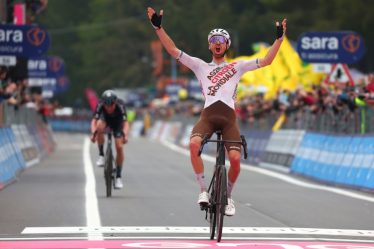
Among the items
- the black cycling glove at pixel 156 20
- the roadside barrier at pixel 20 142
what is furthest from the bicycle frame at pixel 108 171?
the black cycling glove at pixel 156 20

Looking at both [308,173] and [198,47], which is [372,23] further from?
[308,173]

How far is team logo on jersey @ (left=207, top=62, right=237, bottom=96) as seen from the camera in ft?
49.3

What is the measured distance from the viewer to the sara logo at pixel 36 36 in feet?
101

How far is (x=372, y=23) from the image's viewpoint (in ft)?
263

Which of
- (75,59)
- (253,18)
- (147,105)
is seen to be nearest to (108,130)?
(253,18)

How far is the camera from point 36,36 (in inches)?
1250

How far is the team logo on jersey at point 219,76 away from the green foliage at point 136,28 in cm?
7376

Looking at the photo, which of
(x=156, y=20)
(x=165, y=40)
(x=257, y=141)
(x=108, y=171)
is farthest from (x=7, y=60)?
(x=156, y=20)

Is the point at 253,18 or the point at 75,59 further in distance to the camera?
the point at 75,59

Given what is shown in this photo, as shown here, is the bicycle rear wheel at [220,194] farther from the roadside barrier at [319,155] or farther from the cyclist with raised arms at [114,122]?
the roadside barrier at [319,155]

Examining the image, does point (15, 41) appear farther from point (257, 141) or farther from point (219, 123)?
point (219, 123)

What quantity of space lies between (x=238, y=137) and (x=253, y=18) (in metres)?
91.0

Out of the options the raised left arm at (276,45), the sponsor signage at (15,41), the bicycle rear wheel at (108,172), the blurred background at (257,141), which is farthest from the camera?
the sponsor signage at (15,41)

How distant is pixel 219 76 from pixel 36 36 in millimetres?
17140
